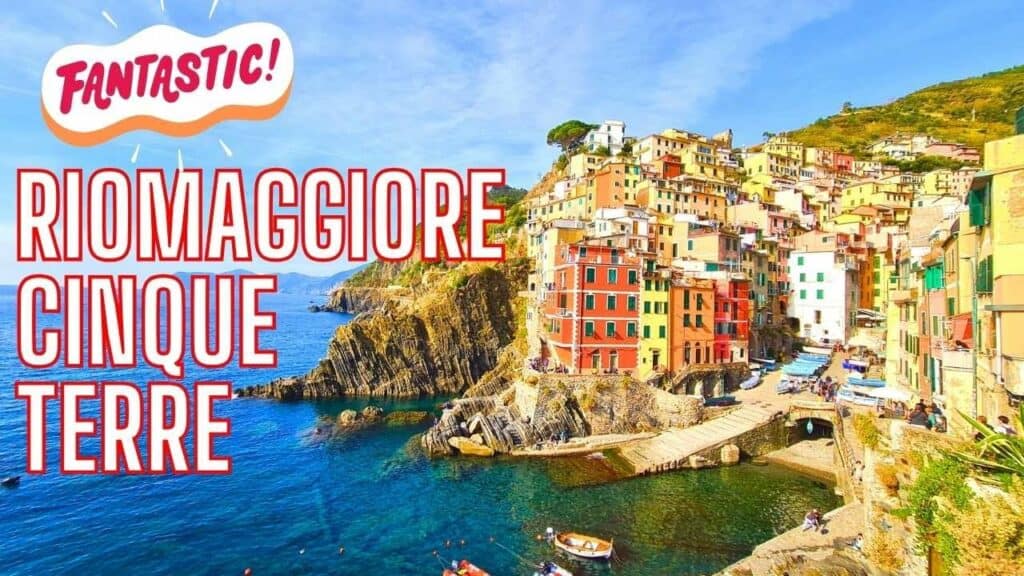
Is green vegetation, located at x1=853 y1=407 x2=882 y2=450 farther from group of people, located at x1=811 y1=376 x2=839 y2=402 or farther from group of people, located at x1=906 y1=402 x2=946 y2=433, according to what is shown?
group of people, located at x1=811 y1=376 x2=839 y2=402

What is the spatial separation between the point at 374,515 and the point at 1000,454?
95.4ft

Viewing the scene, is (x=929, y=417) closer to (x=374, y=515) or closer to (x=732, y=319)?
(x=732, y=319)

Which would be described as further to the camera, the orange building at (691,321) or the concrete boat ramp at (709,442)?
the orange building at (691,321)

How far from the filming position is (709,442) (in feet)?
128

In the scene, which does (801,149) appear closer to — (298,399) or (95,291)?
(298,399)

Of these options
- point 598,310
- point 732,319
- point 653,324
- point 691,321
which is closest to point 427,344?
point 598,310

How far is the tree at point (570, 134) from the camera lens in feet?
363

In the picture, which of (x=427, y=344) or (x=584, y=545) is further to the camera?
(x=427, y=344)

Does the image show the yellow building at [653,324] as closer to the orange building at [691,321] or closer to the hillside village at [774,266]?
the hillside village at [774,266]

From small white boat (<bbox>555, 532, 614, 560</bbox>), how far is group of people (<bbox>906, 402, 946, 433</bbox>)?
15189mm

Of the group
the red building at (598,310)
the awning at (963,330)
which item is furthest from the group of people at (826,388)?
the awning at (963,330)

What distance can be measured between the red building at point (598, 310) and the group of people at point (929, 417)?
21834 mm

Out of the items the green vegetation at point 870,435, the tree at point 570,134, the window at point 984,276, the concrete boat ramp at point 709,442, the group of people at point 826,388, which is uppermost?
the tree at point 570,134

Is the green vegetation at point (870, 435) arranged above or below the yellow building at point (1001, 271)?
below
